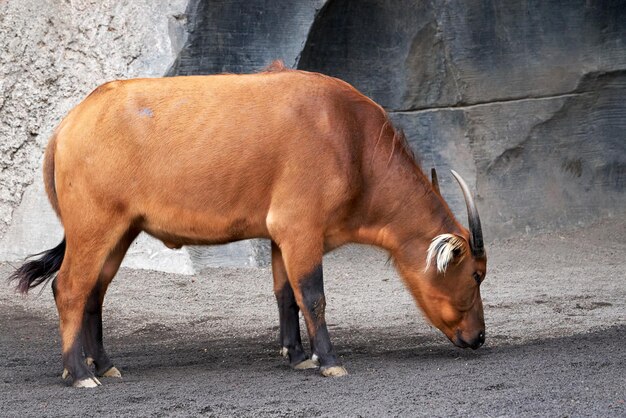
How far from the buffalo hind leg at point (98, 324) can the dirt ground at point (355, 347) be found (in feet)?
0.62

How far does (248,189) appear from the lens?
235 inches

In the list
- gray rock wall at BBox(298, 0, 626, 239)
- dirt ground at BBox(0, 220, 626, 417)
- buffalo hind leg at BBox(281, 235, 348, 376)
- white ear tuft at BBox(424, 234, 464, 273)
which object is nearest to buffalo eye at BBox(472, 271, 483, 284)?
white ear tuft at BBox(424, 234, 464, 273)

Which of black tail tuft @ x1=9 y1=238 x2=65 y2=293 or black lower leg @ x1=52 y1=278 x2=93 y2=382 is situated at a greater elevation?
black tail tuft @ x1=9 y1=238 x2=65 y2=293

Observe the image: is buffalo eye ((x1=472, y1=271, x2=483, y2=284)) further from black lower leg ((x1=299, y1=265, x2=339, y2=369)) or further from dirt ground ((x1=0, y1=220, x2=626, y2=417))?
black lower leg ((x1=299, y1=265, x2=339, y2=369))

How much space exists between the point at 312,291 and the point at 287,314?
635 mm

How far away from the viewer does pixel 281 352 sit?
6.53m

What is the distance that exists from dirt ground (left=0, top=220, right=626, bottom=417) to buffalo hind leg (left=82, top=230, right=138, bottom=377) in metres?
0.19

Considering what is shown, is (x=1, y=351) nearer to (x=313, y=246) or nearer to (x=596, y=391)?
(x=313, y=246)

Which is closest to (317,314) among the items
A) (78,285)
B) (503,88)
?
(78,285)

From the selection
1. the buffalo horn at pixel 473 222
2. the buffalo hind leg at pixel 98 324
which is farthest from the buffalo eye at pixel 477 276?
the buffalo hind leg at pixel 98 324

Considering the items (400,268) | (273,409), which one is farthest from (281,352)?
(273,409)

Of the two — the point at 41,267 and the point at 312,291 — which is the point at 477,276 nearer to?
the point at 312,291

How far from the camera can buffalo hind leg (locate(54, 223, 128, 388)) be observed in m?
5.82

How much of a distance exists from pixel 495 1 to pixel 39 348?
593 cm
